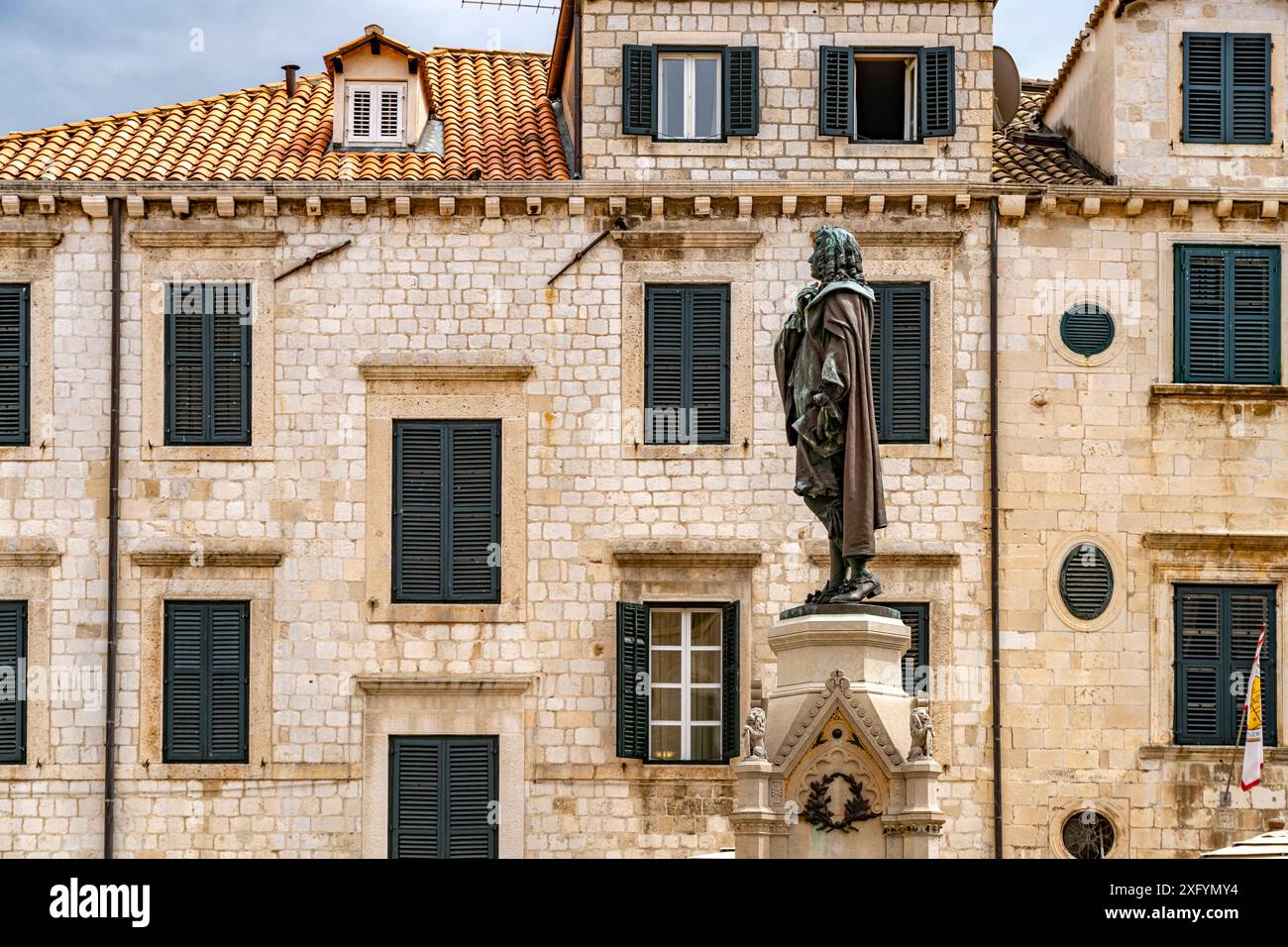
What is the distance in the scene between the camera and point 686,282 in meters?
30.4

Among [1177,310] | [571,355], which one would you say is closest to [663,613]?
[571,355]

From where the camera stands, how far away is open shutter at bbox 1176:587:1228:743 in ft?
97.7

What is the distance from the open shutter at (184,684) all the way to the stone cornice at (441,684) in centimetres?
194

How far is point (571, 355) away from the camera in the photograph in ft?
99.8

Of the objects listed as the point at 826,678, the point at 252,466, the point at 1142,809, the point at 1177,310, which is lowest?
the point at 1142,809

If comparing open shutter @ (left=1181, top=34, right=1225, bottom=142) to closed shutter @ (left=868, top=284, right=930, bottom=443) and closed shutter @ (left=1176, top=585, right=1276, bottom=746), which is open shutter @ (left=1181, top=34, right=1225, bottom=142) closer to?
closed shutter @ (left=868, top=284, right=930, bottom=443)

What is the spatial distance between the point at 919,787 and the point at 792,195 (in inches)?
532

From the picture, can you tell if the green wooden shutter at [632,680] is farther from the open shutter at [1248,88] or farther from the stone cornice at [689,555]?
the open shutter at [1248,88]

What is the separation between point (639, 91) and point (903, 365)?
4.82m

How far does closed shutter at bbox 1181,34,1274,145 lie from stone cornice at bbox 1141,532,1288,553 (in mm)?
5081

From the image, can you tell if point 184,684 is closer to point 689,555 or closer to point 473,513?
point 473,513

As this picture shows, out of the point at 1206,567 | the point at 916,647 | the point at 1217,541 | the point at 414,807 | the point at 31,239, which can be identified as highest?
the point at 31,239

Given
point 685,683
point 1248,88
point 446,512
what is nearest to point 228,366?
point 446,512
